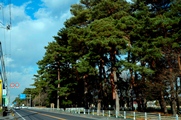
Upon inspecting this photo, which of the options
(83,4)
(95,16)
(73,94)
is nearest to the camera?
(95,16)

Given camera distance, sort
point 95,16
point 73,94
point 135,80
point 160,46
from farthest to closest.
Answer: point 73,94
point 135,80
point 95,16
point 160,46

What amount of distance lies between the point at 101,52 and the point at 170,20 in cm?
1234

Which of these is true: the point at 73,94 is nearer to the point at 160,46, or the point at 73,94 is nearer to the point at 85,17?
the point at 85,17

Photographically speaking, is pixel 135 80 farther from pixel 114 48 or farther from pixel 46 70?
pixel 46 70

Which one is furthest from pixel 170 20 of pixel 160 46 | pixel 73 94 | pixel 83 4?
pixel 73 94

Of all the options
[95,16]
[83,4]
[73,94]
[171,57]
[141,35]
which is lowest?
[73,94]

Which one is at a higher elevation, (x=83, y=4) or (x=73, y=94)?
(x=83, y=4)

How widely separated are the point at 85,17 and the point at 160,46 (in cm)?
2008

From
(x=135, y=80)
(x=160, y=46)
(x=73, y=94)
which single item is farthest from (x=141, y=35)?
(x=73, y=94)

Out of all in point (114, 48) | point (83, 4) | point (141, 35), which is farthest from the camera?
point (83, 4)

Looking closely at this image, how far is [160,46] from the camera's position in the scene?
29.5m

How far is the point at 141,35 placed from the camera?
31.7 metres

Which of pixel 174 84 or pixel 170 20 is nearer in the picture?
pixel 170 20

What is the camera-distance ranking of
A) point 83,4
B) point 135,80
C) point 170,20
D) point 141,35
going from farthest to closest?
point 83,4 → point 135,80 → point 141,35 → point 170,20
